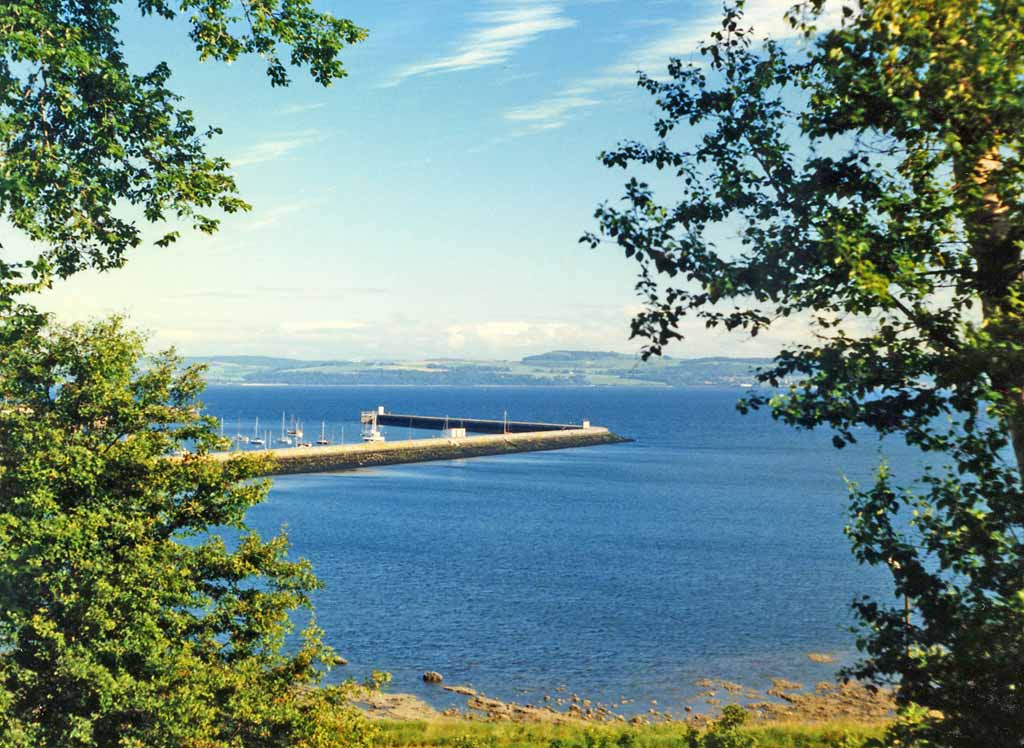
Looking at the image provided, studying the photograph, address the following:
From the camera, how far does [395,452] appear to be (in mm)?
167000

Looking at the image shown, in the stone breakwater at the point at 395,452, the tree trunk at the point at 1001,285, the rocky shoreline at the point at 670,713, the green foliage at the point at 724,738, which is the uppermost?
the tree trunk at the point at 1001,285

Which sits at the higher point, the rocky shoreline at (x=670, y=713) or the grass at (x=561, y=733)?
the grass at (x=561, y=733)

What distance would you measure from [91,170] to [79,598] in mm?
9418

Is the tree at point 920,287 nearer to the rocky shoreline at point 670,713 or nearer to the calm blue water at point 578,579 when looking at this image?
the calm blue water at point 578,579

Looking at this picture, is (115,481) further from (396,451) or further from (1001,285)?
(396,451)

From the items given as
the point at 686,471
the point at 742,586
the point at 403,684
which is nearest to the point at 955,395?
the point at 403,684

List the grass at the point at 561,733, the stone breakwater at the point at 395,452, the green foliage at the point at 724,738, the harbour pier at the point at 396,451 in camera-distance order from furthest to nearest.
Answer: the harbour pier at the point at 396,451
the stone breakwater at the point at 395,452
the grass at the point at 561,733
the green foliage at the point at 724,738

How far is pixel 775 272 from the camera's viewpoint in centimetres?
1173

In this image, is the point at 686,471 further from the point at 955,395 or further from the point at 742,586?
the point at 955,395

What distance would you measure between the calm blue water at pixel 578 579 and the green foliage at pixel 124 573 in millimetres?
15452

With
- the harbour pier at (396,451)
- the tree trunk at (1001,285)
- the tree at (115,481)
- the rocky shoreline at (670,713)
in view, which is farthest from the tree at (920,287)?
the harbour pier at (396,451)

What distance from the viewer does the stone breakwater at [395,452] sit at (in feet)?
494

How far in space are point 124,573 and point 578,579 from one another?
5517cm

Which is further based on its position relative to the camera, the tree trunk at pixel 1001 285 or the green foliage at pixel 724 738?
the green foliage at pixel 724 738
